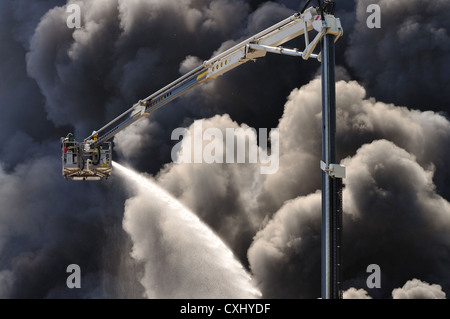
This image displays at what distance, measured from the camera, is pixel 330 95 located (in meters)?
22.9

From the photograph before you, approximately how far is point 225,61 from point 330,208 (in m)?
14.1

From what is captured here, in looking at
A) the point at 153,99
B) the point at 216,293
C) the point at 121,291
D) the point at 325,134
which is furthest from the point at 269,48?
the point at 121,291

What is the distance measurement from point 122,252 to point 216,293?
3292cm

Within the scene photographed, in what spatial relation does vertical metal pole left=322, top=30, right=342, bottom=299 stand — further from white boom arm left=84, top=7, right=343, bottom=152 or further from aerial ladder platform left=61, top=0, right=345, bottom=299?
white boom arm left=84, top=7, right=343, bottom=152

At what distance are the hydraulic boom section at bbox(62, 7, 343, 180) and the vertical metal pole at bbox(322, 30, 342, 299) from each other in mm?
2825

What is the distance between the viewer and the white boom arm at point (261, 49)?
24.8 metres

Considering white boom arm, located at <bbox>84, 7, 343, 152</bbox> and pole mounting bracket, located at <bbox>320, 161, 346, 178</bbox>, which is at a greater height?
white boom arm, located at <bbox>84, 7, 343, 152</bbox>

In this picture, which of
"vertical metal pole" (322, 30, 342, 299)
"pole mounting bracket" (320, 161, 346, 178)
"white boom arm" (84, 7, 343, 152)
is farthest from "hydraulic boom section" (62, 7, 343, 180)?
"pole mounting bracket" (320, 161, 346, 178)

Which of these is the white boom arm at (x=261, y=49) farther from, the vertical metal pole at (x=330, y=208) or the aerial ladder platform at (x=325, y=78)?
the vertical metal pole at (x=330, y=208)

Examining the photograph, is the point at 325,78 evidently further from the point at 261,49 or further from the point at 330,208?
the point at 261,49

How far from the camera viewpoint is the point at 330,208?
22359 mm

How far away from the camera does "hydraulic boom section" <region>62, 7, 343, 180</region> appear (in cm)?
2600

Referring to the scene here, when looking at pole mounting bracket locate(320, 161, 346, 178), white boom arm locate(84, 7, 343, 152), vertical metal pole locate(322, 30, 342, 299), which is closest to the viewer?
vertical metal pole locate(322, 30, 342, 299)

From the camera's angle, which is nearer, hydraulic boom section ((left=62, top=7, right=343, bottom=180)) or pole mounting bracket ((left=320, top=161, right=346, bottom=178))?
pole mounting bracket ((left=320, top=161, right=346, bottom=178))
